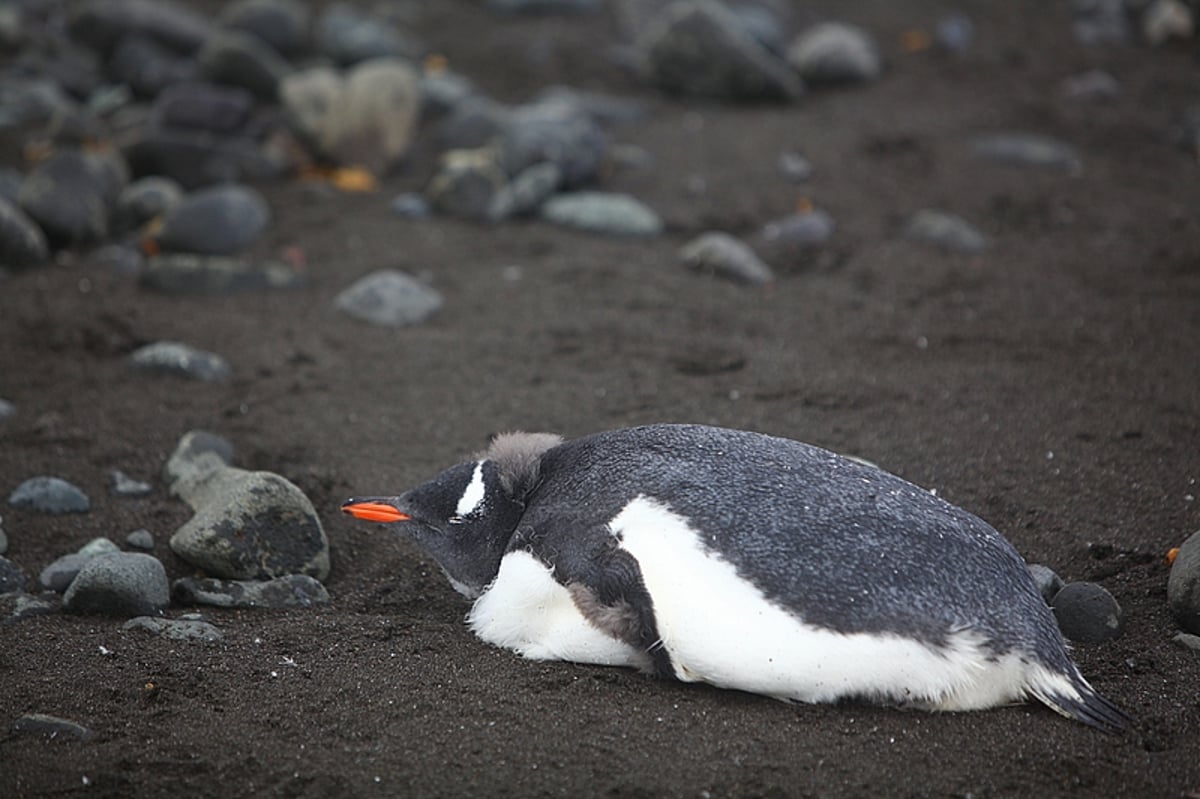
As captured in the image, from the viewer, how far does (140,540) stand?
393 centimetres

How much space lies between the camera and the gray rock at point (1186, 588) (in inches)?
130

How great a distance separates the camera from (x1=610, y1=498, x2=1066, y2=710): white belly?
288 cm

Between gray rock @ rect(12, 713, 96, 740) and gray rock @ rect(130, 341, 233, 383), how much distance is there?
2305 mm

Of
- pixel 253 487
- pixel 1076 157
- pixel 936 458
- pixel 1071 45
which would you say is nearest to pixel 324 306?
pixel 253 487

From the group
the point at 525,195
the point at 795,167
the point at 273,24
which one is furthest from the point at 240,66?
the point at 795,167

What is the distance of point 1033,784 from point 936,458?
1.69 m

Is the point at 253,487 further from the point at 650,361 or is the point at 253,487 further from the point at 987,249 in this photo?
the point at 987,249

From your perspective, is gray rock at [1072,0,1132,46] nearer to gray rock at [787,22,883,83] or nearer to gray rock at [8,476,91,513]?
gray rock at [787,22,883,83]

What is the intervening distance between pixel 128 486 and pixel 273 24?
5.85m

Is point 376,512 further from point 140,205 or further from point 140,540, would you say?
point 140,205

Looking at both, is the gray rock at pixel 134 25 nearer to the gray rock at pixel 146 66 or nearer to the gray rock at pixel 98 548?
the gray rock at pixel 146 66

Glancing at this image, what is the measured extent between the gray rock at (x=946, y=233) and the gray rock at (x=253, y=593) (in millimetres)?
Answer: 4044

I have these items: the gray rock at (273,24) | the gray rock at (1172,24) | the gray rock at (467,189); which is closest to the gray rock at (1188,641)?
the gray rock at (467,189)

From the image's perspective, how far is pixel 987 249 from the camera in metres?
6.45
